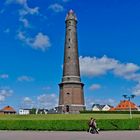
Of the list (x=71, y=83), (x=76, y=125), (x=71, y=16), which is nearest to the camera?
(x=76, y=125)

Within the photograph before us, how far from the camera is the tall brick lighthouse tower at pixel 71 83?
72938 mm

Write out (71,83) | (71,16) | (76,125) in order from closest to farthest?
(76,125), (71,83), (71,16)

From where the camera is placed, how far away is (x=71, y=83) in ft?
239

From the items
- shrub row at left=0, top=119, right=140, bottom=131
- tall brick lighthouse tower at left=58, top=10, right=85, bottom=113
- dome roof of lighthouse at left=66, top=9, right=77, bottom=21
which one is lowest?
shrub row at left=0, top=119, right=140, bottom=131

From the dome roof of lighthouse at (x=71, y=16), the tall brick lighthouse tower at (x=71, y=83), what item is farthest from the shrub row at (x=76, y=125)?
the dome roof of lighthouse at (x=71, y=16)

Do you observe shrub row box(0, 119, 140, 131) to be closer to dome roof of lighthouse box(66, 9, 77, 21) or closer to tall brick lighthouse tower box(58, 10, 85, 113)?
tall brick lighthouse tower box(58, 10, 85, 113)

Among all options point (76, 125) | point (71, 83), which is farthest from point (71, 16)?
point (76, 125)

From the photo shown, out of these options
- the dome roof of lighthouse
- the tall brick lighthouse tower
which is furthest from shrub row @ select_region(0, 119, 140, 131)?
the dome roof of lighthouse

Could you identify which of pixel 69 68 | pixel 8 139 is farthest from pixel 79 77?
pixel 8 139

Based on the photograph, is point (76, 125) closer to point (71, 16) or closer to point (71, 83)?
point (71, 83)

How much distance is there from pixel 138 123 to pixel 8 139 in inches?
687

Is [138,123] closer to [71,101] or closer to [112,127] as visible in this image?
[112,127]

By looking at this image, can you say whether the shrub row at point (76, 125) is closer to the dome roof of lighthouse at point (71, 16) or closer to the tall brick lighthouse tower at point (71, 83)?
the tall brick lighthouse tower at point (71, 83)

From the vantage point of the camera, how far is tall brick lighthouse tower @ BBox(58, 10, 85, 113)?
7294 centimetres
